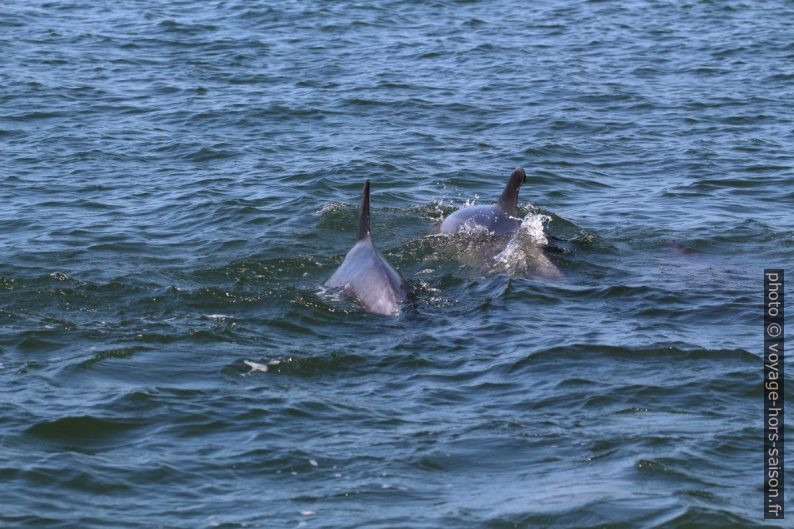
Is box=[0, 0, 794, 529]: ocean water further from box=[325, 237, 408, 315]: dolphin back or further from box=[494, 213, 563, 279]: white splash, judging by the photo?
box=[325, 237, 408, 315]: dolphin back

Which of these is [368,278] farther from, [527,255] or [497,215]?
[497,215]

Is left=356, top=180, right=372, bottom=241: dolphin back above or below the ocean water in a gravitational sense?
above

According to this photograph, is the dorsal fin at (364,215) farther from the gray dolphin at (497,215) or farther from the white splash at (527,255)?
the gray dolphin at (497,215)

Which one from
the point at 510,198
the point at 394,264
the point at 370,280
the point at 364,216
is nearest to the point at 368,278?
the point at 370,280

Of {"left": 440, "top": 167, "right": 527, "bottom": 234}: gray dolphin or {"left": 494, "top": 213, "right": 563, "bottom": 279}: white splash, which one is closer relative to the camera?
{"left": 494, "top": 213, "right": 563, "bottom": 279}: white splash

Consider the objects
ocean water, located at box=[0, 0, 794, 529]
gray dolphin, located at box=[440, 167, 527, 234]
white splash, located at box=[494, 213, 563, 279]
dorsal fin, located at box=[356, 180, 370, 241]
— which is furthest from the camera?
gray dolphin, located at box=[440, 167, 527, 234]

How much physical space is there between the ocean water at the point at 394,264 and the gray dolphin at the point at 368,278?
0.22 meters

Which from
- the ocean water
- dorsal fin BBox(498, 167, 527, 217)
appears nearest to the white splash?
the ocean water

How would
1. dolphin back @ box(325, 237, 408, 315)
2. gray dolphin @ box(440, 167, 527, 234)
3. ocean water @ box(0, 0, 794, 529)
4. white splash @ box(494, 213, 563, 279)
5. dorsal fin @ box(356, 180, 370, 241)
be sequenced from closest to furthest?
1. ocean water @ box(0, 0, 794, 529)
2. dolphin back @ box(325, 237, 408, 315)
3. dorsal fin @ box(356, 180, 370, 241)
4. white splash @ box(494, 213, 563, 279)
5. gray dolphin @ box(440, 167, 527, 234)

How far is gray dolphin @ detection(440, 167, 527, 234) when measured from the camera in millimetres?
14188

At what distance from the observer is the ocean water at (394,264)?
338 inches

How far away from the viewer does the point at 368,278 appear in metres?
12.1

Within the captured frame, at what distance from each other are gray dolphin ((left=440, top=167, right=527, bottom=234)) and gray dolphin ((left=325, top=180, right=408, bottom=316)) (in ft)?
6.95

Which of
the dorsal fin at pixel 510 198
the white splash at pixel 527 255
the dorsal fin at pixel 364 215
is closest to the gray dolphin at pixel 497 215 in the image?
the dorsal fin at pixel 510 198
